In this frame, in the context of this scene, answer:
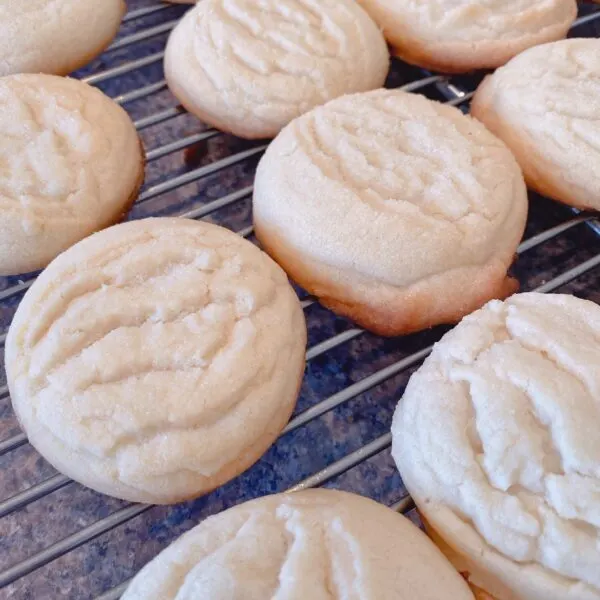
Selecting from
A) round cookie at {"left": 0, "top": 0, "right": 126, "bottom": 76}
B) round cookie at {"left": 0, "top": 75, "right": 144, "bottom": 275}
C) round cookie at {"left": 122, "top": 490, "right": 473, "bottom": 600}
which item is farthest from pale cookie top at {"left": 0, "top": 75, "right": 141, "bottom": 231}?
round cookie at {"left": 122, "top": 490, "right": 473, "bottom": 600}

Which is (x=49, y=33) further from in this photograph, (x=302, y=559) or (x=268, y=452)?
(x=302, y=559)

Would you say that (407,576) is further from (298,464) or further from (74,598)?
(74,598)

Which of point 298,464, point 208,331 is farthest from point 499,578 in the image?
point 208,331

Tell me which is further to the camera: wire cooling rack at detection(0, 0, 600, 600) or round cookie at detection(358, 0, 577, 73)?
round cookie at detection(358, 0, 577, 73)

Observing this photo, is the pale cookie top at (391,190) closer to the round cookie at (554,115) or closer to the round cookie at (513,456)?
the round cookie at (554,115)

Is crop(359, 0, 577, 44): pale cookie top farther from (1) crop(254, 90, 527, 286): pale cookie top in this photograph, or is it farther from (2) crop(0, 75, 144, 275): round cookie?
(2) crop(0, 75, 144, 275): round cookie

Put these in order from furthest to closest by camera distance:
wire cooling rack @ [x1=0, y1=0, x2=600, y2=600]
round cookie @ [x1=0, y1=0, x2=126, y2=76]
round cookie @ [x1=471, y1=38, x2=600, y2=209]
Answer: round cookie @ [x1=0, y1=0, x2=126, y2=76], round cookie @ [x1=471, y1=38, x2=600, y2=209], wire cooling rack @ [x1=0, y1=0, x2=600, y2=600]
